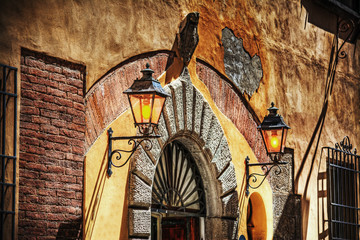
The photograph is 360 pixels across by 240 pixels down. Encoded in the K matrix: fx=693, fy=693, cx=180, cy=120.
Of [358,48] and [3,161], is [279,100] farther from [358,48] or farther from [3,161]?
[3,161]

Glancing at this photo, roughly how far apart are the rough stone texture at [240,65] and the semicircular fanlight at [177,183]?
1.16 metres

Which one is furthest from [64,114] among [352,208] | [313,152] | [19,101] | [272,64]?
[352,208]

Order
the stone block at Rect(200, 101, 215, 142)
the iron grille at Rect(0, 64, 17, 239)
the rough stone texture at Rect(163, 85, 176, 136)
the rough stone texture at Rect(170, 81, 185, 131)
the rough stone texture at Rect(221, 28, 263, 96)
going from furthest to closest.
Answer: the rough stone texture at Rect(221, 28, 263, 96) → the stone block at Rect(200, 101, 215, 142) → the rough stone texture at Rect(170, 81, 185, 131) → the rough stone texture at Rect(163, 85, 176, 136) → the iron grille at Rect(0, 64, 17, 239)

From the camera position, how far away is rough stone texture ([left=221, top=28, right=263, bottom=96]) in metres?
7.68

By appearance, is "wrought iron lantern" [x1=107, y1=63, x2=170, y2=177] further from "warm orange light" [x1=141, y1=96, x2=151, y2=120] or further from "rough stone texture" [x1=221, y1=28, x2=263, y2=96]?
"rough stone texture" [x1=221, y1=28, x2=263, y2=96]

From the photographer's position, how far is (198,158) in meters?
7.15

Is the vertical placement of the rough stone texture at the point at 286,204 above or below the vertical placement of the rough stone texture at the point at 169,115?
below

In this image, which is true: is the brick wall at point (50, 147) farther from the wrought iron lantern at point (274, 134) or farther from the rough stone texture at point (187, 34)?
the wrought iron lantern at point (274, 134)

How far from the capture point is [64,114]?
5512 millimetres

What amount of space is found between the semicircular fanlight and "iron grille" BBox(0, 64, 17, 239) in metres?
1.84

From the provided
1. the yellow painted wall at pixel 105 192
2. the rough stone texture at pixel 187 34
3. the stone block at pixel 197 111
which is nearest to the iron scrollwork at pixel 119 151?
the yellow painted wall at pixel 105 192

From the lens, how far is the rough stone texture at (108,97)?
18.9 feet

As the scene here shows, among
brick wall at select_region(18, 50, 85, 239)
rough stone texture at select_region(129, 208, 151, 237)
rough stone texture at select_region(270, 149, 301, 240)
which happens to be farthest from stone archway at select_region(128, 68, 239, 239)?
rough stone texture at select_region(270, 149, 301, 240)

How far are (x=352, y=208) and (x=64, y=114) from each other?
541cm
